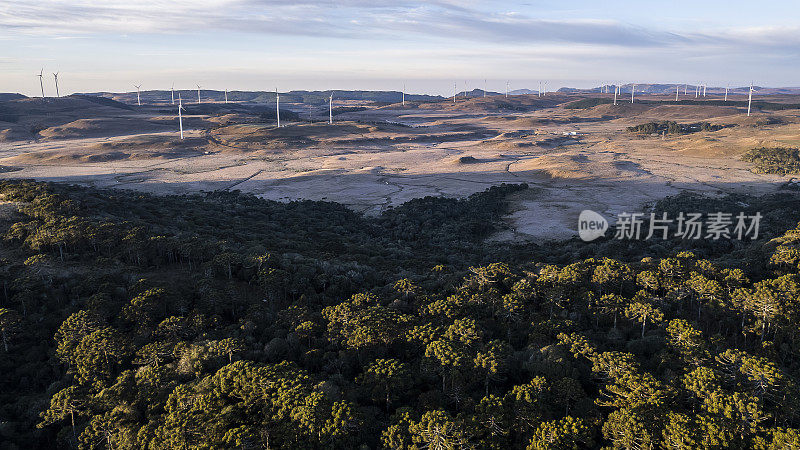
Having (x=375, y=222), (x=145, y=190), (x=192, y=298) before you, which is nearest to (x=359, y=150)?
(x=145, y=190)

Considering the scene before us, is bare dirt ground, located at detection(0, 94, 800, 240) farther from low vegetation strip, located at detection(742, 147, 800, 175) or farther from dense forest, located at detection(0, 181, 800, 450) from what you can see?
dense forest, located at detection(0, 181, 800, 450)

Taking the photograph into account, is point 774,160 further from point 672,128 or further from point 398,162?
point 398,162

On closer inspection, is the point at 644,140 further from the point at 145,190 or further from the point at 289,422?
the point at 289,422

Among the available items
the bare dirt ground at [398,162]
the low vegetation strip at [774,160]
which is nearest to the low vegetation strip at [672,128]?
the bare dirt ground at [398,162]

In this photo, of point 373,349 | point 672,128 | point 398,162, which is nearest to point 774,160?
point 672,128

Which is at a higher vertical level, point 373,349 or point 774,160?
point 774,160

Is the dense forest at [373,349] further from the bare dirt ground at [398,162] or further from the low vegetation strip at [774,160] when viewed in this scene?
the low vegetation strip at [774,160]
